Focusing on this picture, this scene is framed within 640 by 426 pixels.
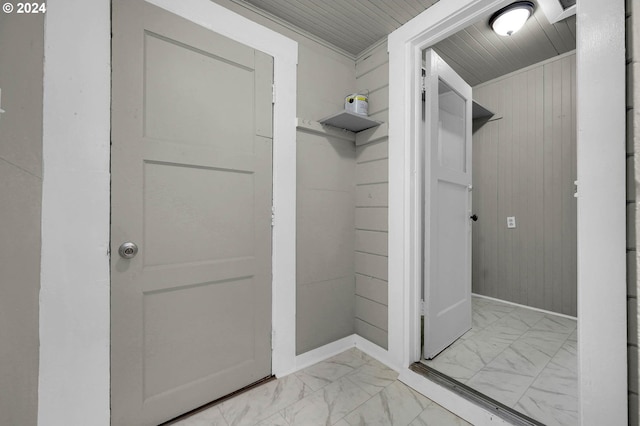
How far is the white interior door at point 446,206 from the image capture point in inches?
71.7

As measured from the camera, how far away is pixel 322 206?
77.4 inches

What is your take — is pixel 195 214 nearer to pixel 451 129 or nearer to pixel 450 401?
pixel 450 401

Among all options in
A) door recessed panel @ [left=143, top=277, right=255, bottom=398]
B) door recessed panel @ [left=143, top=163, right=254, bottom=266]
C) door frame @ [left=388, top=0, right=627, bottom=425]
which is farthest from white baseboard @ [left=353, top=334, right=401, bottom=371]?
door recessed panel @ [left=143, top=163, right=254, bottom=266]

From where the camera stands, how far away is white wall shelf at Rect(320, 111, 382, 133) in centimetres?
182

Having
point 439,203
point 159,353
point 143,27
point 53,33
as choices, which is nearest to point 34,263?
point 159,353

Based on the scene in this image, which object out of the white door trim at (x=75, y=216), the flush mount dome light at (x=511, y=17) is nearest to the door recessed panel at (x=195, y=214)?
the white door trim at (x=75, y=216)

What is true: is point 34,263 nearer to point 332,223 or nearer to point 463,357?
point 332,223

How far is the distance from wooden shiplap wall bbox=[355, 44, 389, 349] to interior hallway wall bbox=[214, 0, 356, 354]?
0.07 meters

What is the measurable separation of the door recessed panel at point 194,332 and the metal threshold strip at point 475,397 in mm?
1105

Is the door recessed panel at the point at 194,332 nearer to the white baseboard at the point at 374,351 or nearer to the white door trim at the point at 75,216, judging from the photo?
the white door trim at the point at 75,216

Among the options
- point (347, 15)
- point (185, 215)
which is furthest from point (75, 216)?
point (347, 15)

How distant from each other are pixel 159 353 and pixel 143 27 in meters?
1.63

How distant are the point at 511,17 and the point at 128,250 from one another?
9.37 ft

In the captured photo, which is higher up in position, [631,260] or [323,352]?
[631,260]
